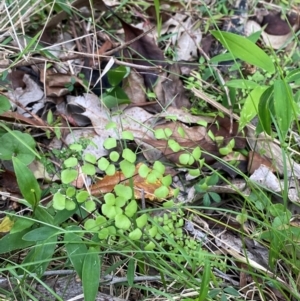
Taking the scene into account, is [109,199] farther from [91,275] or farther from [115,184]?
[115,184]

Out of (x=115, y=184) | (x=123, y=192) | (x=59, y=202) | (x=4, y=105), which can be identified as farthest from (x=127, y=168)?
(x=4, y=105)

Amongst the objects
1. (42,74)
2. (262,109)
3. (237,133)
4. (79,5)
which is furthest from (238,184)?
(79,5)

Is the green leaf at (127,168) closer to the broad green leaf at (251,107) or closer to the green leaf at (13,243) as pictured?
the green leaf at (13,243)

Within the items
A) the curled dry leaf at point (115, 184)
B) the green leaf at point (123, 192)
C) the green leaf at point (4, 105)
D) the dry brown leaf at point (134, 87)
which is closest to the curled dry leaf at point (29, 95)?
the green leaf at point (4, 105)

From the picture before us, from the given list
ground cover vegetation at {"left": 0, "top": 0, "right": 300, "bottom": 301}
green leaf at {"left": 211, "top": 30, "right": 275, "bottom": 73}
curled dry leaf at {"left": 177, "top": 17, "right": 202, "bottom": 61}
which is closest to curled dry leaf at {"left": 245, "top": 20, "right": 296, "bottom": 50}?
ground cover vegetation at {"left": 0, "top": 0, "right": 300, "bottom": 301}

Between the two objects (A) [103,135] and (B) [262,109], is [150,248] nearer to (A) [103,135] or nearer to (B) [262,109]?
(B) [262,109]

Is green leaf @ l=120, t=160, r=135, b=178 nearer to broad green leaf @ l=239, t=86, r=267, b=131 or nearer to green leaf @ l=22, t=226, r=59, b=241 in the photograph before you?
green leaf @ l=22, t=226, r=59, b=241
